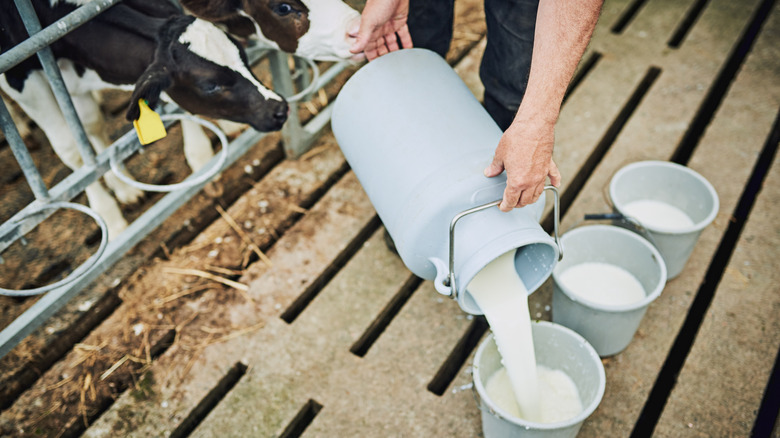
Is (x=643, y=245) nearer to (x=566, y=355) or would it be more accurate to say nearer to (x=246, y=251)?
(x=566, y=355)

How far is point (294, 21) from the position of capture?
77.6 inches

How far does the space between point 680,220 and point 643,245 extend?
0.35m

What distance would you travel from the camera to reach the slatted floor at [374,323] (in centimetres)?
186

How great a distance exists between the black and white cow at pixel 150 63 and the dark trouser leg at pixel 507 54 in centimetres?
63

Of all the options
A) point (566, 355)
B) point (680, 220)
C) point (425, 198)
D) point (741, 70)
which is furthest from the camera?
point (741, 70)

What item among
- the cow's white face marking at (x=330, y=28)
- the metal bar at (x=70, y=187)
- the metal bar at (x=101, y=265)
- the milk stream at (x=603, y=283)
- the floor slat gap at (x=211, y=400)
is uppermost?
the cow's white face marking at (x=330, y=28)

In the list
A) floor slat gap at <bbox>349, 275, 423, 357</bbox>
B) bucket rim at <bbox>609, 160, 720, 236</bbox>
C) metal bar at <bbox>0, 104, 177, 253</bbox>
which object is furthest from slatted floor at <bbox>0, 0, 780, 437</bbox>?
metal bar at <bbox>0, 104, 177, 253</bbox>

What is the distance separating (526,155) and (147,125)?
43.5 inches

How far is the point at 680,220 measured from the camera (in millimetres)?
2170

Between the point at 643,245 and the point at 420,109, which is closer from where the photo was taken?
the point at 420,109

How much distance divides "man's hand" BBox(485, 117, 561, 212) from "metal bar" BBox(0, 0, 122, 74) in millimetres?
1084

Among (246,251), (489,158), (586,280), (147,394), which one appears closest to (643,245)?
(586,280)

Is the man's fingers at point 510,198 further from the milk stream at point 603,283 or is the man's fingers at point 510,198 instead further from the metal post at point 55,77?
the metal post at point 55,77

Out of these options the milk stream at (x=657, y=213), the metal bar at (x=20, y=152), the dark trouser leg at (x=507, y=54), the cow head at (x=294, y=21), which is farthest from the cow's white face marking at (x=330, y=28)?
the milk stream at (x=657, y=213)
